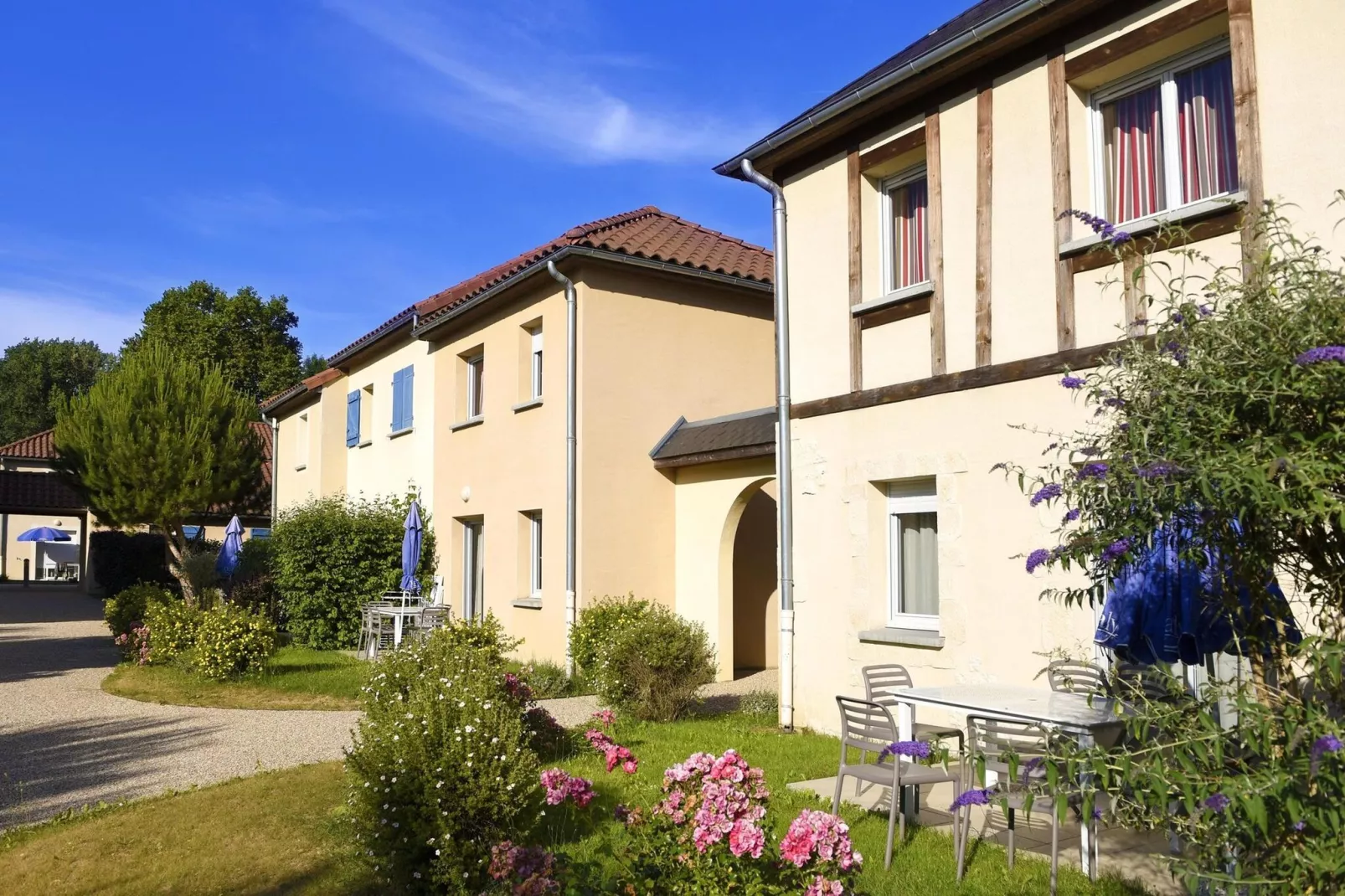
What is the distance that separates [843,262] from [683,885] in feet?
20.6

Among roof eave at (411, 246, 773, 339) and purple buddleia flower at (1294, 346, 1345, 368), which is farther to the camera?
roof eave at (411, 246, 773, 339)

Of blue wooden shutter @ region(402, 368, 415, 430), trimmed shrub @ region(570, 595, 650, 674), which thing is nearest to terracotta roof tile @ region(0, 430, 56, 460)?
blue wooden shutter @ region(402, 368, 415, 430)

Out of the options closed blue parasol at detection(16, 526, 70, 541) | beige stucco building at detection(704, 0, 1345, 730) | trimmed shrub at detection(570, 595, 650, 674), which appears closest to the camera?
beige stucco building at detection(704, 0, 1345, 730)

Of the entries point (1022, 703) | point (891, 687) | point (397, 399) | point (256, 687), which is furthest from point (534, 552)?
point (1022, 703)

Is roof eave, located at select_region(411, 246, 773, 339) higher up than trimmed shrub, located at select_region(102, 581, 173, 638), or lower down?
higher up

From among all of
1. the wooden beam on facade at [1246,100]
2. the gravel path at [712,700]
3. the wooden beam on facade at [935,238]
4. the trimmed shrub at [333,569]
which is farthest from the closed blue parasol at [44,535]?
the wooden beam on facade at [1246,100]

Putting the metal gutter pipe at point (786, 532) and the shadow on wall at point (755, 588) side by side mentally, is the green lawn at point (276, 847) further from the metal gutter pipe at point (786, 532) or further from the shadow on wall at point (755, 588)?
the shadow on wall at point (755, 588)

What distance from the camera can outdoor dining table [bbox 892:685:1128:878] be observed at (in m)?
5.22

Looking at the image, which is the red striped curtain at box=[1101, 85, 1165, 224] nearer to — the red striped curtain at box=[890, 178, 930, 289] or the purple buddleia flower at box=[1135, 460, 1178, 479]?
the red striped curtain at box=[890, 178, 930, 289]

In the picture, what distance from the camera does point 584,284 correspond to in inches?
537

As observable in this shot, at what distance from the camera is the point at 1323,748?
2395 millimetres

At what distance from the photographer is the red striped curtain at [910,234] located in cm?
889

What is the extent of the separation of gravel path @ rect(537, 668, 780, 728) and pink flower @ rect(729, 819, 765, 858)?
604 centimetres

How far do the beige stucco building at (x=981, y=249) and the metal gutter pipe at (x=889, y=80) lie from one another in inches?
0.8
